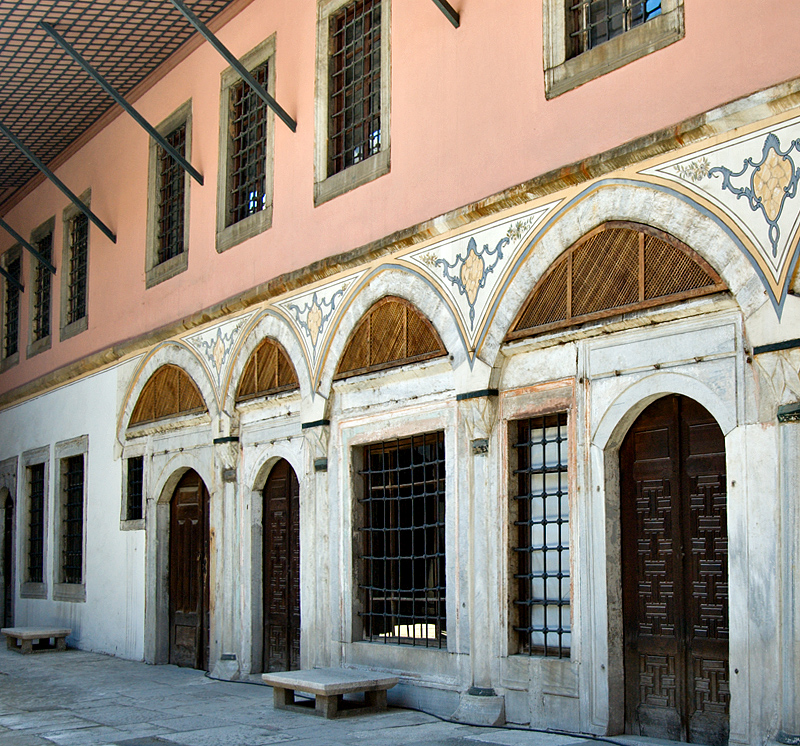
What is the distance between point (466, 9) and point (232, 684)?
6.09 meters

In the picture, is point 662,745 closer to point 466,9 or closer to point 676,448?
point 676,448

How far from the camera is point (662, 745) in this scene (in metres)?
6.34

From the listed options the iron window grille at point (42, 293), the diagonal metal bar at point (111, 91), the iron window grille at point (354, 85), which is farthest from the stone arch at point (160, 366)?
the iron window grille at point (42, 293)

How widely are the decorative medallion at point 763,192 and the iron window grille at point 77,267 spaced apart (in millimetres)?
10649

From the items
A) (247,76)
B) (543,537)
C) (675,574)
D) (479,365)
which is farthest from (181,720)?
(247,76)

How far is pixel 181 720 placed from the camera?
8.20m

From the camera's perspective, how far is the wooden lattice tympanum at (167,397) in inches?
473

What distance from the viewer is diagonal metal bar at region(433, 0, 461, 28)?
8.24 m

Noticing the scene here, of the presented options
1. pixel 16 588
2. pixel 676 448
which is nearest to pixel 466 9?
pixel 676 448

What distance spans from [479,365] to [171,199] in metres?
6.29

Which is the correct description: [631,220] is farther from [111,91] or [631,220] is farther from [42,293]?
[42,293]

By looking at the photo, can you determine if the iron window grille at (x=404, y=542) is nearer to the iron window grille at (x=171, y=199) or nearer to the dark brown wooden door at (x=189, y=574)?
the dark brown wooden door at (x=189, y=574)

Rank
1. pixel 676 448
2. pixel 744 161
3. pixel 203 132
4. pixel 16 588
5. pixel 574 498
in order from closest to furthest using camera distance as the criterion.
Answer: pixel 744 161, pixel 676 448, pixel 574 498, pixel 203 132, pixel 16 588

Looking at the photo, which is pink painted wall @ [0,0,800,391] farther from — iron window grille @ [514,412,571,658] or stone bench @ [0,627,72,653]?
stone bench @ [0,627,72,653]
